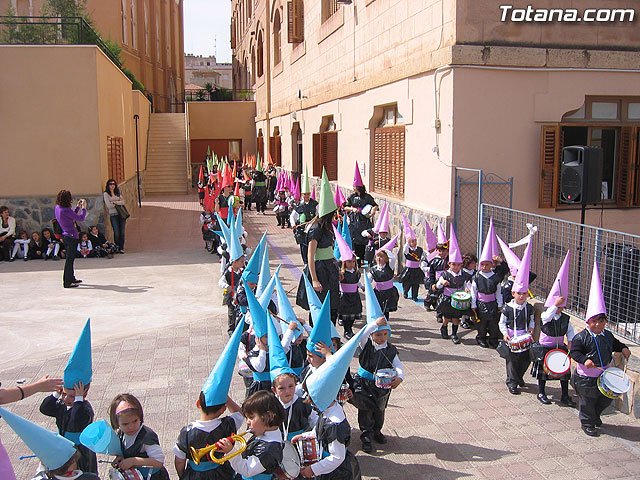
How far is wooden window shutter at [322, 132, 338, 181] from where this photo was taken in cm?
1906

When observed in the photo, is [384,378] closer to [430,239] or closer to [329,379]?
[329,379]

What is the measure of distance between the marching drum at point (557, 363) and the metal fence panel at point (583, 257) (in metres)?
0.95

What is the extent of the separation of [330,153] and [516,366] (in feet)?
45.1

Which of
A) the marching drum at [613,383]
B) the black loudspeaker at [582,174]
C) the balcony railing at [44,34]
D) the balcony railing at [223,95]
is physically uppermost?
the balcony railing at [223,95]

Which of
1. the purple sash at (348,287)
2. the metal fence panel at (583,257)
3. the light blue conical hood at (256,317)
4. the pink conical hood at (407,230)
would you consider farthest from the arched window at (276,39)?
the light blue conical hood at (256,317)

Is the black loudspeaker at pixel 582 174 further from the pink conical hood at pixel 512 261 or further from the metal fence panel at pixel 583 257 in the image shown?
the pink conical hood at pixel 512 261

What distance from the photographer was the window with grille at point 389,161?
1295cm

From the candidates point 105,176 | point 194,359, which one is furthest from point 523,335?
point 105,176

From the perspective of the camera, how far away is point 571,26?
10148 millimetres

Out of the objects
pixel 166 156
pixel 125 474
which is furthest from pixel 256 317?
pixel 166 156

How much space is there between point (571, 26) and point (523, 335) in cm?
600

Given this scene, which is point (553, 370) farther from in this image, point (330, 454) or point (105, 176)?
point (105, 176)

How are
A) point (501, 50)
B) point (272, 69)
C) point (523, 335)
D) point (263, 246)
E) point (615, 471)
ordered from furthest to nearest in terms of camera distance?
point (272, 69), point (501, 50), point (263, 246), point (523, 335), point (615, 471)

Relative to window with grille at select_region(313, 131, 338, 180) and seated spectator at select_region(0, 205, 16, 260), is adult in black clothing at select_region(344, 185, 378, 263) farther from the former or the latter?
seated spectator at select_region(0, 205, 16, 260)
